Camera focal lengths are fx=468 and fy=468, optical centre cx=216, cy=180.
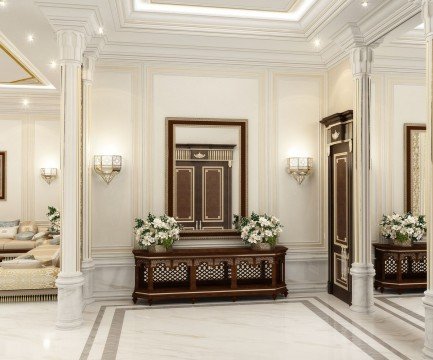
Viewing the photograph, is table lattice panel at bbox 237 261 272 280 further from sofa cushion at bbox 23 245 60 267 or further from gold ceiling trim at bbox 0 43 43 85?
gold ceiling trim at bbox 0 43 43 85

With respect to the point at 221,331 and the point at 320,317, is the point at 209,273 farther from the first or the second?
the point at 320,317

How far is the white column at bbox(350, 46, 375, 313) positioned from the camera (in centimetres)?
592

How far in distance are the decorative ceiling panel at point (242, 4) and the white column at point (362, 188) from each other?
43.0 inches

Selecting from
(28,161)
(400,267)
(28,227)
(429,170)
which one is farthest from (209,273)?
(28,161)

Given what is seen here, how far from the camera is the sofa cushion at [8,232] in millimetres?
10594

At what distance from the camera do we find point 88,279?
6312 millimetres

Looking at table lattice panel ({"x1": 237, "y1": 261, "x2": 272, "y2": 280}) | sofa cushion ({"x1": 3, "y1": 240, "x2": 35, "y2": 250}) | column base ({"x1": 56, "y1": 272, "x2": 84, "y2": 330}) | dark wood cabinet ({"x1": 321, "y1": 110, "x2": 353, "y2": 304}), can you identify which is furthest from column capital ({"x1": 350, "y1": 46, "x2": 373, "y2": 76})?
sofa cushion ({"x1": 3, "y1": 240, "x2": 35, "y2": 250})

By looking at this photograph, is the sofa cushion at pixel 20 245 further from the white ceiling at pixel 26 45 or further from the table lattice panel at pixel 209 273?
the table lattice panel at pixel 209 273

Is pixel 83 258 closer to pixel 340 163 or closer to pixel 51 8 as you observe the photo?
pixel 51 8

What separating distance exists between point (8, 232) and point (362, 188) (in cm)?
816

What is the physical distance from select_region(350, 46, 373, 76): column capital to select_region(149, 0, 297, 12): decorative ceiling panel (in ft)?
3.42

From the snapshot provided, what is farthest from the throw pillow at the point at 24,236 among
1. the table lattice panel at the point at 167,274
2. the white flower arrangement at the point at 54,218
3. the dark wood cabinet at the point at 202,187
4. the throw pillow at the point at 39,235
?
the dark wood cabinet at the point at 202,187

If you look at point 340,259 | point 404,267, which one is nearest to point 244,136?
point 340,259

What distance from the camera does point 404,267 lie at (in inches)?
279
